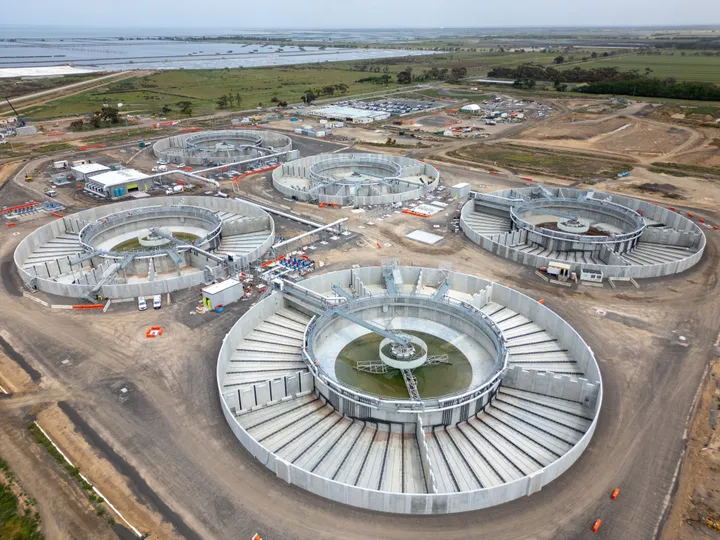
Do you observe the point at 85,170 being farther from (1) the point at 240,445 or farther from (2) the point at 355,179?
(1) the point at 240,445

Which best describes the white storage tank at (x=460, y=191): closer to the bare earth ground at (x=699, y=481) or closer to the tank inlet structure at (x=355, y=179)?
the tank inlet structure at (x=355, y=179)

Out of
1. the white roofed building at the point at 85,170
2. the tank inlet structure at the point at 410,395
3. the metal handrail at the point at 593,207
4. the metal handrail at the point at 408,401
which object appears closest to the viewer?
the tank inlet structure at the point at 410,395

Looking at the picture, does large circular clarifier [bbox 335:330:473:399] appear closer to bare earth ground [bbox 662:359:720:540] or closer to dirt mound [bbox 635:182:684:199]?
bare earth ground [bbox 662:359:720:540]

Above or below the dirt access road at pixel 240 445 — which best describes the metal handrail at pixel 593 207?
above

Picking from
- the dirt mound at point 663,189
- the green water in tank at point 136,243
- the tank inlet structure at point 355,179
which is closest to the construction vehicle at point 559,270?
the tank inlet structure at point 355,179

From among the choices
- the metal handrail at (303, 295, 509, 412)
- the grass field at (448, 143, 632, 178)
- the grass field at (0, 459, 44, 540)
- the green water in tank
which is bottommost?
the green water in tank

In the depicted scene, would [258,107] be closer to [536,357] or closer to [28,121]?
[28,121]

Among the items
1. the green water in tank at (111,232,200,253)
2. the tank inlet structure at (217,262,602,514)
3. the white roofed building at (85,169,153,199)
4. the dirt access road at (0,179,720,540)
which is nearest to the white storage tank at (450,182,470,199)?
the dirt access road at (0,179,720,540)
